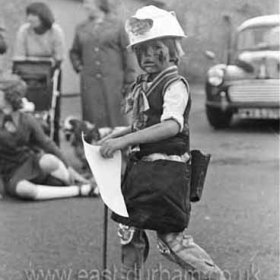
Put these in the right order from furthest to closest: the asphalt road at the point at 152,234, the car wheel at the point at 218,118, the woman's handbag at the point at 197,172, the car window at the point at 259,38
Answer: the car window at the point at 259,38 < the car wheel at the point at 218,118 < the asphalt road at the point at 152,234 < the woman's handbag at the point at 197,172

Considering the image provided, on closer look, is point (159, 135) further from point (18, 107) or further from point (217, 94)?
point (217, 94)

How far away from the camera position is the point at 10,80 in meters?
7.41

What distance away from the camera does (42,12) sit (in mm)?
9180

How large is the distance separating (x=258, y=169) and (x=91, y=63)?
2225mm

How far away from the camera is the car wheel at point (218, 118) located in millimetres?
13430

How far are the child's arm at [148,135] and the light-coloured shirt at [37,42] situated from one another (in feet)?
18.3

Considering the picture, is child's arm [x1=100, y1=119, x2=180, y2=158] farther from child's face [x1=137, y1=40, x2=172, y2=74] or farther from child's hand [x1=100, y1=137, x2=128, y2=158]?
child's face [x1=137, y1=40, x2=172, y2=74]

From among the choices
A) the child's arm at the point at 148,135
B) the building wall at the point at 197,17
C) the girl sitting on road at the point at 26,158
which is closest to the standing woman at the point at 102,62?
the girl sitting on road at the point at 26,158

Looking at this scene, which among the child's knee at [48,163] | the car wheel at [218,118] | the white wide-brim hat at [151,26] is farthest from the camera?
the car wheel at [218,118]

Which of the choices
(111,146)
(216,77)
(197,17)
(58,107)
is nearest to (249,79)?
(216,77)

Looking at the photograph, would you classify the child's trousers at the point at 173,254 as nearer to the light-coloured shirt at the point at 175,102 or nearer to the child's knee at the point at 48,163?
the light-coloured shirt at the point at 175,102

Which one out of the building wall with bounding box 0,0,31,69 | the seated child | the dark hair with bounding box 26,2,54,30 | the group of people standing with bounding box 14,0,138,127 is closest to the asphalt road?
the group of people standing with bounding box 14,0,138,127

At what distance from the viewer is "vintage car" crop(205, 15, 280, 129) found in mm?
12812

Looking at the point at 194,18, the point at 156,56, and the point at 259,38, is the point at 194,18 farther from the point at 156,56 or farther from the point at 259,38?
the point at 156,56
